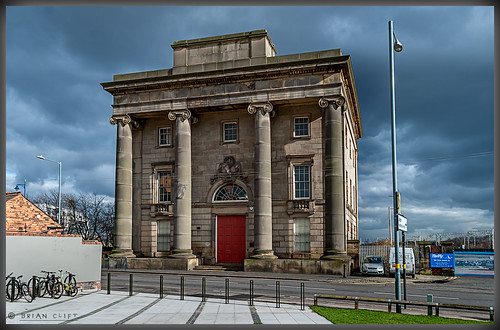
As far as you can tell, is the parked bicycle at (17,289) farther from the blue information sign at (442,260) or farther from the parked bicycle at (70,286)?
the blue information sign at (442,260)

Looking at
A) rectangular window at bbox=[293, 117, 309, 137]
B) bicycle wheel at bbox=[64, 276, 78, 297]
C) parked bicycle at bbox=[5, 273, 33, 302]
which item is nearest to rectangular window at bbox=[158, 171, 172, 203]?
rectangular window at bbox=[293, 117, 309, 137]

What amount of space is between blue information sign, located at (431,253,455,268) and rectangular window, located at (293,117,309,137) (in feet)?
40.3

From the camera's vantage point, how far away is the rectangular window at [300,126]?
33.5m

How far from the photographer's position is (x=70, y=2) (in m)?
9.52

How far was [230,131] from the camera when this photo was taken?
35312 mm

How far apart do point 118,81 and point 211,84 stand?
722cm

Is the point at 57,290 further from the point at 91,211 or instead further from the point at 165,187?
the point at 91,211

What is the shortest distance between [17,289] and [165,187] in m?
19.8

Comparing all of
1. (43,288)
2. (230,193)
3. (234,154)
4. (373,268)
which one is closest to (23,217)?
(43,288)

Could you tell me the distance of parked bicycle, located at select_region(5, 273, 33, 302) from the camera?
1616 centimetres

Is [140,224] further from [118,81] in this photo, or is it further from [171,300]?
[171,300]

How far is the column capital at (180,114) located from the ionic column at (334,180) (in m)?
9.38

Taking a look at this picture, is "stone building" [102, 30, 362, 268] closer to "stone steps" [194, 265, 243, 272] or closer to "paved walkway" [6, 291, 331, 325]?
"stone steps" [194, 265, 243, 272]

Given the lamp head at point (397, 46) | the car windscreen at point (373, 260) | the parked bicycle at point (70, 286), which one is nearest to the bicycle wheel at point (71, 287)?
the parked bicycle at point (70, 286)
